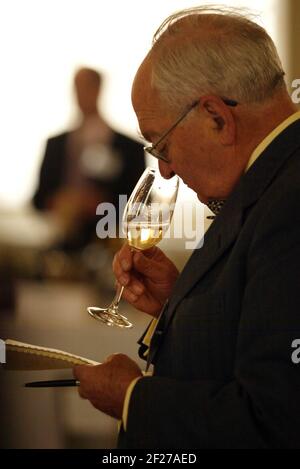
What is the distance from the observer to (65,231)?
14.8 feet

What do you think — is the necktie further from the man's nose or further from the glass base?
the glass base

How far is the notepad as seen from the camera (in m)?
1.71

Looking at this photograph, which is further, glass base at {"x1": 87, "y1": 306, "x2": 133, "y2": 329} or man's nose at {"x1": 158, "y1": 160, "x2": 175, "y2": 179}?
glass base at {"x1": 87, "y1": 306, "x2": 133, "y2": 329}

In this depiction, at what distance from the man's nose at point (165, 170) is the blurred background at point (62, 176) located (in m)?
0.31

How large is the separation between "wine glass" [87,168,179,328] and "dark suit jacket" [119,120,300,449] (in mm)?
252

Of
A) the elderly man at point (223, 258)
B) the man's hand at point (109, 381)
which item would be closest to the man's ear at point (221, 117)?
the elderly man at point (223, 258)

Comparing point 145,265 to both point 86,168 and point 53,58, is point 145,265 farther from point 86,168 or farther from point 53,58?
point 53,58

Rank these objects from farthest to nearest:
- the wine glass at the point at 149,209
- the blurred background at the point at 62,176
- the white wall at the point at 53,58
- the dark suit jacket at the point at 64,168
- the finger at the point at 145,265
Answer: the white wall at the point at 53,58, the dark suit jacket at the point at 64,168, the blurred background at the point at 62,176, the finger at the point at 145,265, the wine glass at the point at 149,209

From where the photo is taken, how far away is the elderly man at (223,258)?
1402mm

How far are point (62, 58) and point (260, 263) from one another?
15.7 feet

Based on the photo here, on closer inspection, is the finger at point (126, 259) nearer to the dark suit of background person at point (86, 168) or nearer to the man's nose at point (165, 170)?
the man's nose at point (165, 170)

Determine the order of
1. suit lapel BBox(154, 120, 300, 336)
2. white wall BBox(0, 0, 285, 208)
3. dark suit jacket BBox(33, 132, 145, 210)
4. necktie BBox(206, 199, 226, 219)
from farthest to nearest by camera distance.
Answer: white wall BBox(0, 0, 285, 208)
dark suit jacket BBox(33, 132, 145, 210)
necktie BBox(206, 199, 226, 219)
suit lapel BBox(154, 120, 300, 336)

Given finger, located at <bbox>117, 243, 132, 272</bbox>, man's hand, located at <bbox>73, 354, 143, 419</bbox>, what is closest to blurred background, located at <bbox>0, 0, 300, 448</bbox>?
finger, located at <bbox>117, 243, 132, 272</bbox>
